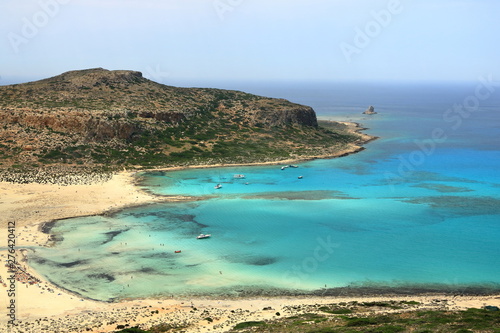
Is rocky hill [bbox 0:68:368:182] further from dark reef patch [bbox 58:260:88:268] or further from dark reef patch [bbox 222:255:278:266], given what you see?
dark reef patch [bbox 222:255:278:266]

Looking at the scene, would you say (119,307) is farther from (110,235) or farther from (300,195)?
(300,195)

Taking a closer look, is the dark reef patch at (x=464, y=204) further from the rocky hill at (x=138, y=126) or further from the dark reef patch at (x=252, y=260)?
the rocky hill at (x=138, y=126)

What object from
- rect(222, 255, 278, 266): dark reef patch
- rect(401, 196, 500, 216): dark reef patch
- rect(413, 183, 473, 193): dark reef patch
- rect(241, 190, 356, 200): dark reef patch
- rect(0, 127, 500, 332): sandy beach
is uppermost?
rect(413, 183, 473, 193): dark reef patch

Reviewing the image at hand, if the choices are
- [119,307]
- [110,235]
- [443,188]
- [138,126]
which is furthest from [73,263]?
[138,126]

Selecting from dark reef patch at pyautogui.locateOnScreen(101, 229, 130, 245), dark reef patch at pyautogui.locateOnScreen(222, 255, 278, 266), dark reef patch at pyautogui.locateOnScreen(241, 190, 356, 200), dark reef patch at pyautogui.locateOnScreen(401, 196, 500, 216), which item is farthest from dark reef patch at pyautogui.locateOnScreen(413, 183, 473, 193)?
dark reef patch at pyautogui.locateOnScreen(101, 229, 130, 245)

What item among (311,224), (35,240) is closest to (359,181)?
(311,224)

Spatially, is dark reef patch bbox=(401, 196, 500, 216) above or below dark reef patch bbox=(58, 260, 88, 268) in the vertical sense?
above
